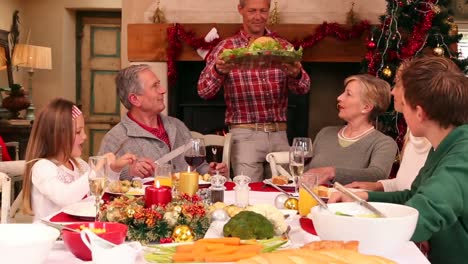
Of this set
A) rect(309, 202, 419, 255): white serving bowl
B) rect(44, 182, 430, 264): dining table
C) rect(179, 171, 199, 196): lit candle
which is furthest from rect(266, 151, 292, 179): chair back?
rect(309, 202, 419, 255): white serving bowl

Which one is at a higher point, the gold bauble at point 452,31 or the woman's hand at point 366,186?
the gold bauble at point 452,31

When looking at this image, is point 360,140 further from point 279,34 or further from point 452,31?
point 279,34

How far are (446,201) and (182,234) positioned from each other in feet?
2.08

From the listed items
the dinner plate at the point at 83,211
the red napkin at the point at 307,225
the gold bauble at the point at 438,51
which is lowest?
the dinner plate at the point at 83,211

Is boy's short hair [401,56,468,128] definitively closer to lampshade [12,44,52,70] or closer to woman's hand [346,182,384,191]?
woman's hand [346,182,384,191]

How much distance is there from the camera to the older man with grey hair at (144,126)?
303 centimetres

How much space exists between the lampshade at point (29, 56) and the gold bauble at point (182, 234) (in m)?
5.68

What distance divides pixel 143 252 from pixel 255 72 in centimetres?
276

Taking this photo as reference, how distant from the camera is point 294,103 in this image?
5.48 metres

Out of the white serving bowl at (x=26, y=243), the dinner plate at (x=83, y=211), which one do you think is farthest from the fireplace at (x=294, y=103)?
the white serving bowl at (x=26, y=243)

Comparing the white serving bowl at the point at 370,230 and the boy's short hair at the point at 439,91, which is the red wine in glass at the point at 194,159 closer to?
the boy's short hair at the point at 439,91

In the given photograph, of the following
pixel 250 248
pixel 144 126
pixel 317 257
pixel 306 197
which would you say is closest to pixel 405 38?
pixel 144 126

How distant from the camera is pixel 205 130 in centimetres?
540

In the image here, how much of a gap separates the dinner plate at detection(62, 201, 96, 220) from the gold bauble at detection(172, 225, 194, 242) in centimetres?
37
